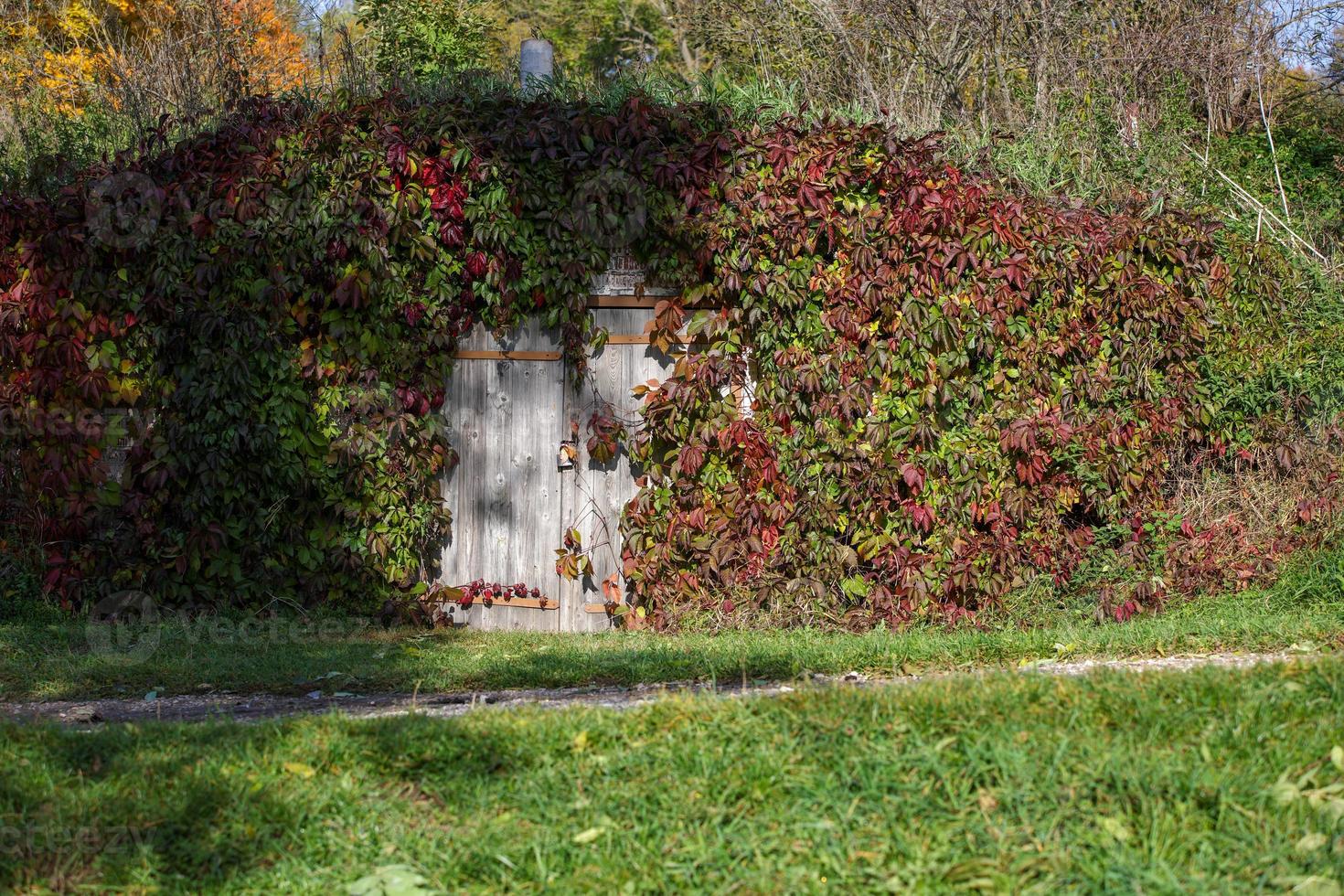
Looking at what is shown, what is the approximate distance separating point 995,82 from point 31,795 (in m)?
11.4

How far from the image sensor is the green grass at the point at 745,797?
3.27 meters

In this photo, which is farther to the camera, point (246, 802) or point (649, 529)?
point (649, 529)

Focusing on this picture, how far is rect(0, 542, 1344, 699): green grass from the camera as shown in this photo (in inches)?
238

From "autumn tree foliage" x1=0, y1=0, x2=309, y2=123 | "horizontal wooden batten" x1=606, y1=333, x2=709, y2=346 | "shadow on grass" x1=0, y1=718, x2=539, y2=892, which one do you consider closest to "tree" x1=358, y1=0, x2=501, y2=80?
"autumn tree foliage" x1=0, y1=0, x2=309, y2=123

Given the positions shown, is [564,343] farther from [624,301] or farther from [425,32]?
[425,32]

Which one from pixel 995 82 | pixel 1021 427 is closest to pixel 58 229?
pixel 1021 427

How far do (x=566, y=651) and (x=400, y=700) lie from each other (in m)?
1.28

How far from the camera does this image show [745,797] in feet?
11.9

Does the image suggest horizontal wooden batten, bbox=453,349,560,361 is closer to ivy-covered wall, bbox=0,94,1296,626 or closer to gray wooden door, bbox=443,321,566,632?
gray wooden door, bbox=443,321,566,632

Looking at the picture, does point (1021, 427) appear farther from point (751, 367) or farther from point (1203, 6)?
point (1203, 6)

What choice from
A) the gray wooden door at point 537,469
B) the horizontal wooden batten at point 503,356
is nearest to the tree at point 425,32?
the horizontal wooden batten at point 503,356

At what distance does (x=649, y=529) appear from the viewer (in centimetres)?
773

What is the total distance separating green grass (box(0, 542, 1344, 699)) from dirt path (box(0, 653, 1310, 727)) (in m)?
0.15

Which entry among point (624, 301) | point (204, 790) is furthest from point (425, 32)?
point (204, 790)
